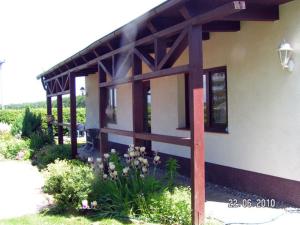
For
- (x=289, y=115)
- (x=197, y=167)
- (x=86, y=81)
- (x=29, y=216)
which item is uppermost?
(x=86, y=81)

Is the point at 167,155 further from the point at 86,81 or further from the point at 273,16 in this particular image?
the point at 86,81

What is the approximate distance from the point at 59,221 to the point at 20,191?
2.90 metres

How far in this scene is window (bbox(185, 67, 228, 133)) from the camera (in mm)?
8367

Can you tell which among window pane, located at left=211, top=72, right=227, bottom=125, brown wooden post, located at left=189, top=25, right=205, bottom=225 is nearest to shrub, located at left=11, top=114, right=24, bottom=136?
window pane, located at left=211, top=72, right=227, bottom=125

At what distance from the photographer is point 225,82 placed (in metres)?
8.26

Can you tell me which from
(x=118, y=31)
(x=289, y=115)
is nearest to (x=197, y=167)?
(x=289, y=115)

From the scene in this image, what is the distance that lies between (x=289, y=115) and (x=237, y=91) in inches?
56.3

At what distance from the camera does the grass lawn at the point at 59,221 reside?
232 inches

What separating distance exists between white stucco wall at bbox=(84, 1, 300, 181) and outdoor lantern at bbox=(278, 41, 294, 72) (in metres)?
0.08

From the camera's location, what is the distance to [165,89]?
10.6 metres
